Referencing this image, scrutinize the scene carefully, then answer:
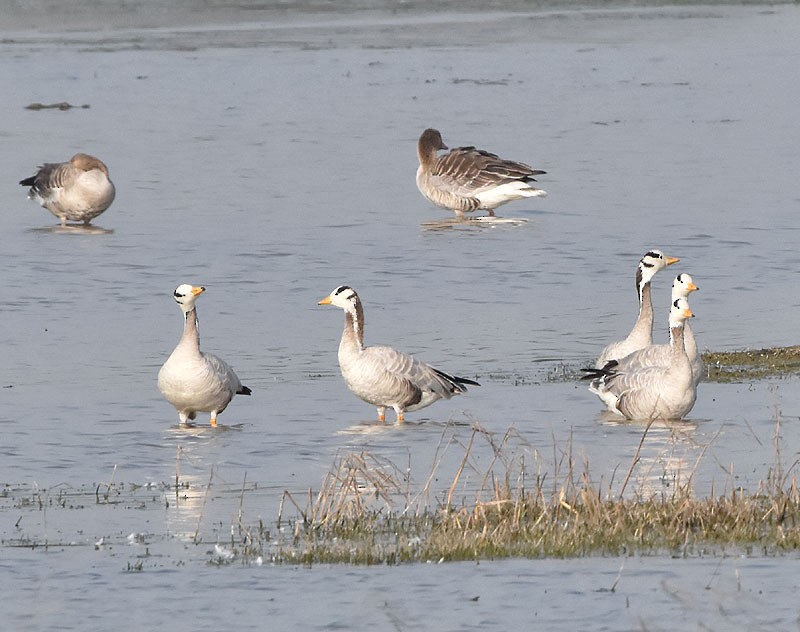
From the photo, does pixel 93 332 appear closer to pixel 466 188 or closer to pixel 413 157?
pixel 466 188

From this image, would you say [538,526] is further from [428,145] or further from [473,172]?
[428,145]

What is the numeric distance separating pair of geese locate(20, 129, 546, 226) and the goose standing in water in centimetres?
1218

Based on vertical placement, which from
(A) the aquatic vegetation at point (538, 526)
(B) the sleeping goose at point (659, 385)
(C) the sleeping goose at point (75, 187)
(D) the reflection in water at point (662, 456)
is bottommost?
(A) the aquatic vegetation at point (538, 526)

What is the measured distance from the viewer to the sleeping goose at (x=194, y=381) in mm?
13602

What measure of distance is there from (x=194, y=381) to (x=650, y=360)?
3861mm

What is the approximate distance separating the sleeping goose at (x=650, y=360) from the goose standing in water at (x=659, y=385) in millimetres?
18

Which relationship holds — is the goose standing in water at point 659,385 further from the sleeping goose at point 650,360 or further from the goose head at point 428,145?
the goose head at point 428,145

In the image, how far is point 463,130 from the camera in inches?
1379

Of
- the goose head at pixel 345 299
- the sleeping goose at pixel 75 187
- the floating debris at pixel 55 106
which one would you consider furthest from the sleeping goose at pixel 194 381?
the floating debris at pixel 55 106

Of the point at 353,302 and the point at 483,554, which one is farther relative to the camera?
the point at 353,302

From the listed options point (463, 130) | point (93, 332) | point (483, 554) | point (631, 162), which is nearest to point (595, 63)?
point (463, 130)

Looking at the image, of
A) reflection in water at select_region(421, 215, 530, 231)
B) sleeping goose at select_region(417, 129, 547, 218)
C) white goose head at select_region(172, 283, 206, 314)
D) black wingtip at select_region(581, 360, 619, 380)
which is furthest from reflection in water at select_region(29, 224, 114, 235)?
black wingtip at select_region(581, 360, 619, 380)

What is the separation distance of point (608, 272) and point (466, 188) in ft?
18.6

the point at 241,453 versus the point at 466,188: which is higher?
the point at 466,188
